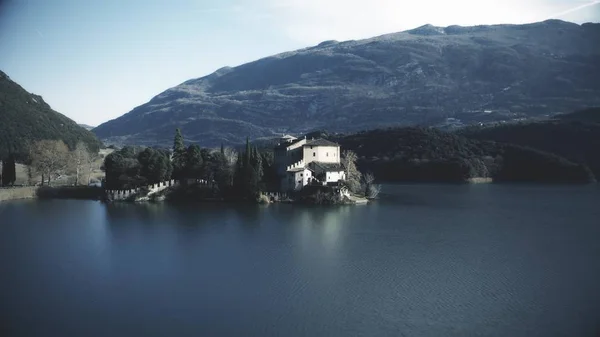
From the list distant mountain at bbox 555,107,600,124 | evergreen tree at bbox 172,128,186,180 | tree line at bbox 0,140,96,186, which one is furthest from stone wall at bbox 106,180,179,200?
distant mountain at bbox 555,107,600,124

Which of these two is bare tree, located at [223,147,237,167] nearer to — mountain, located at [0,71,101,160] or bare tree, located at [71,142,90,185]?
bare tree, located at [71,142,90,185]

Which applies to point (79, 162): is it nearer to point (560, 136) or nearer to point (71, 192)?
point (71, 192)

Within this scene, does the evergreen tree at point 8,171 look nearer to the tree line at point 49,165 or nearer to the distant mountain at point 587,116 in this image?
the tree line at point 49,165

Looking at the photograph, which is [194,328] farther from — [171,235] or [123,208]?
[123,208]

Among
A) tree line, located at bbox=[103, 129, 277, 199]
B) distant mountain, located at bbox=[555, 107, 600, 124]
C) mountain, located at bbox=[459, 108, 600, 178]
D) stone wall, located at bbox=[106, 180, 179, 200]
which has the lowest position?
stone wall, located at bbox=[106, 180, 179, 200]

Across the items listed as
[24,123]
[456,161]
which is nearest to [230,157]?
[24,123]

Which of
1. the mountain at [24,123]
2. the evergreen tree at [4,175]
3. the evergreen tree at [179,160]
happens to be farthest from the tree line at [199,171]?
the mountain at [24,123]
